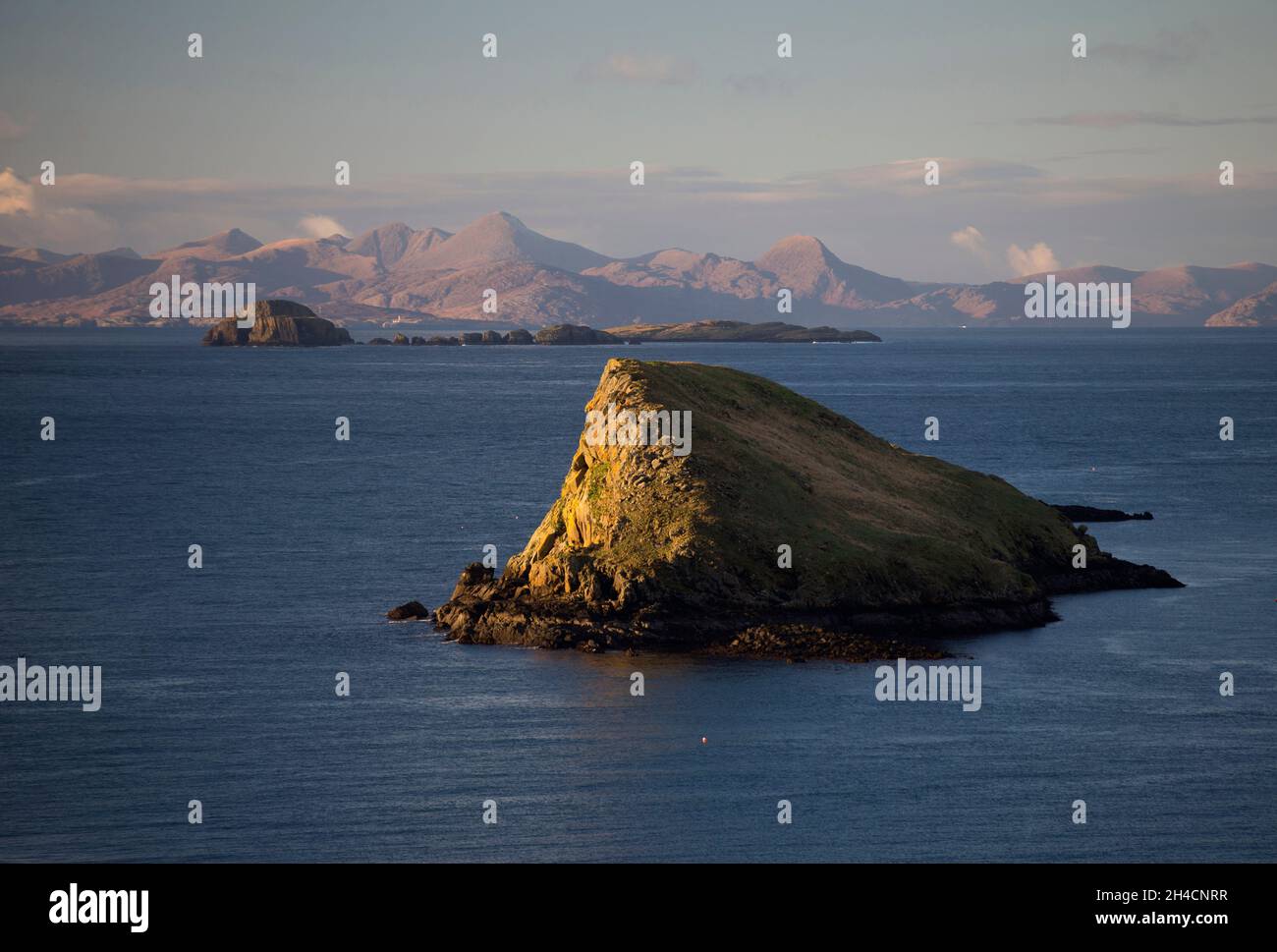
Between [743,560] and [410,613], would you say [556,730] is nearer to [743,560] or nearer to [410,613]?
[743,560]

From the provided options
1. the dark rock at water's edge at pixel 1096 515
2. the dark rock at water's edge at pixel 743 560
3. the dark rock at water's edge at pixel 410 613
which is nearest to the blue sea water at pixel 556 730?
the dark rock at water's edge at pixel 410 613

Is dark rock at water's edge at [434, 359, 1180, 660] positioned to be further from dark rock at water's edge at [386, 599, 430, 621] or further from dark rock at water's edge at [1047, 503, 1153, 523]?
dark rock at water's edge at [1047, 503, 1153, 523]

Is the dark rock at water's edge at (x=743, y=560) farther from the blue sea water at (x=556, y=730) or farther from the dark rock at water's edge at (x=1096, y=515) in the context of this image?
the dark rock at water's edge at (x=1096, y=515)

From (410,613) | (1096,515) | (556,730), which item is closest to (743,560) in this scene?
(410,613)

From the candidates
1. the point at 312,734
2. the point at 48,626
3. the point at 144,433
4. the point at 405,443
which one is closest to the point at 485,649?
the point at 312,734

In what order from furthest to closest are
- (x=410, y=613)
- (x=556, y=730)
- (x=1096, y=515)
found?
(x=1096, y=515), (x=410, y=613), (x=556, y=730)

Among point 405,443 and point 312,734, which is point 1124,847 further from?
point 405,443
